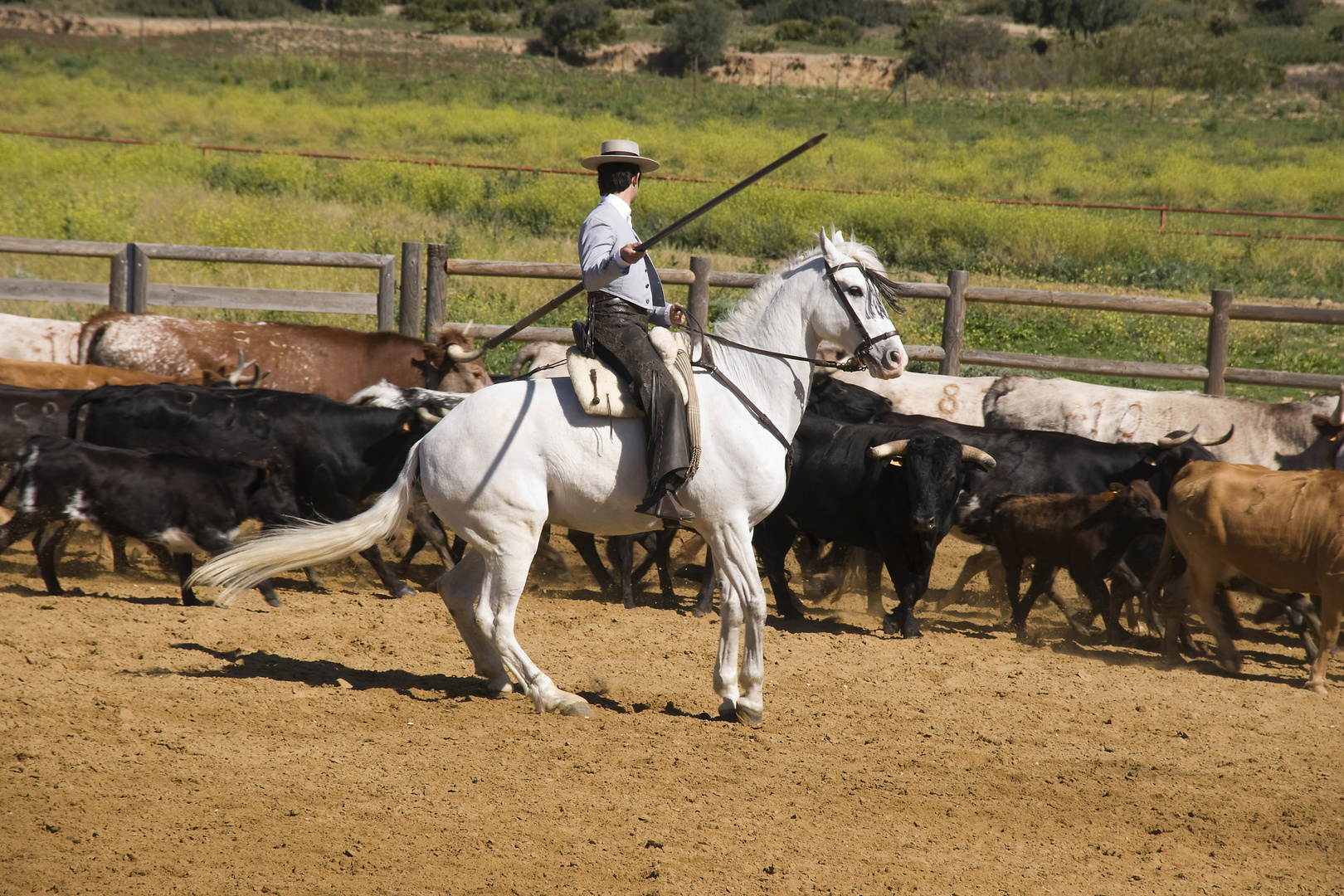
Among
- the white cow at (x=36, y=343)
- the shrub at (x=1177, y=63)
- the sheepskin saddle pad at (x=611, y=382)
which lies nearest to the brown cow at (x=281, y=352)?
the white cow at (x=36, y=343)

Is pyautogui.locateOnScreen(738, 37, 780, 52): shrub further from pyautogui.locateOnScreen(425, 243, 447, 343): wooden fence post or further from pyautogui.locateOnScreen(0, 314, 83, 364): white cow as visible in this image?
pyautogui.locateOnScreen(0, 314, 83, 364): white cow

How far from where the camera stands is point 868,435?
8.43 m

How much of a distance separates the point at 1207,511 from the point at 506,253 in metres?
13.6

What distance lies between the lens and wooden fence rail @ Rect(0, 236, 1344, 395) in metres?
11.5

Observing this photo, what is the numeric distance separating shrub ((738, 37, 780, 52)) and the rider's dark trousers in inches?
1892

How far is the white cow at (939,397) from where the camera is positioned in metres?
10.8

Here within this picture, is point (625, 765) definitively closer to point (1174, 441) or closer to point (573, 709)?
point (573, 709)

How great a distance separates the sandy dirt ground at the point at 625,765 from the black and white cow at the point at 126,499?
1.23 feet

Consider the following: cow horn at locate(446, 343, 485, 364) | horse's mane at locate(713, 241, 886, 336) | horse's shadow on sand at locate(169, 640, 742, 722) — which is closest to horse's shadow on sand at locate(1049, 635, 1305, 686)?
horse's shadow on sand at locate(169, 640, 742, 722)

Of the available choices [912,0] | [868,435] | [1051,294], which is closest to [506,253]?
[1051,294]

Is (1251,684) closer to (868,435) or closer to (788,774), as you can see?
(868,435)

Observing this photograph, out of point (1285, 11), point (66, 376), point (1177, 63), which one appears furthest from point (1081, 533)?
point (1285, 11)

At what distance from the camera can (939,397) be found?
1084cm

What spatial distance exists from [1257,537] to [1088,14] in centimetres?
5859
